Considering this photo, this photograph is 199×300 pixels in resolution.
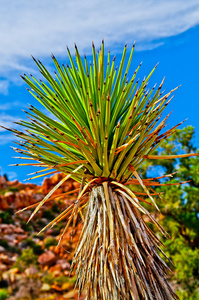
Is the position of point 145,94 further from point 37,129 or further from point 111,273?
point 111,273

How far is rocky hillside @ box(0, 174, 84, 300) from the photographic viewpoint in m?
16.1

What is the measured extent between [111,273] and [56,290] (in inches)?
589

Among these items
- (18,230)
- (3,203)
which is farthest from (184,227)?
(3,203)

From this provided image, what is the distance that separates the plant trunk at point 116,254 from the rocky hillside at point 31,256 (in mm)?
5709

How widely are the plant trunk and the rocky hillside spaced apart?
5.71 metres

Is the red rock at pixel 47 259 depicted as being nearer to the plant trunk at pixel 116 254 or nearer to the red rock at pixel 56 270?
the red rock at pixel 56 270

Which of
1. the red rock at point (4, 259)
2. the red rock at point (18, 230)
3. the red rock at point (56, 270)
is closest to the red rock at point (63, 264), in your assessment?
the red rock at point (56, 270)

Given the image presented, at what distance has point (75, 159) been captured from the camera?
356cm

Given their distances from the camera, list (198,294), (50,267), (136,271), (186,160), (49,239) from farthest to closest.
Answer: (49,239) < (50,267) < (186,160) < (198,294) < (136,271)

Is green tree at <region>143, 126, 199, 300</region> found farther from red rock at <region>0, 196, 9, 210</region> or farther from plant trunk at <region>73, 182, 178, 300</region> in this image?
red rock at <region>0, 196, 9, 210</region>

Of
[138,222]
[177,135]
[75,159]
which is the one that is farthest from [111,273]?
[177,135]

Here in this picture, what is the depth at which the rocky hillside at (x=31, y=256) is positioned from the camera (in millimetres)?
16062

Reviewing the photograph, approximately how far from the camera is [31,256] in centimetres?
2012

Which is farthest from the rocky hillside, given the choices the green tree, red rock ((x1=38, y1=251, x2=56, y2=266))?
the green tree
